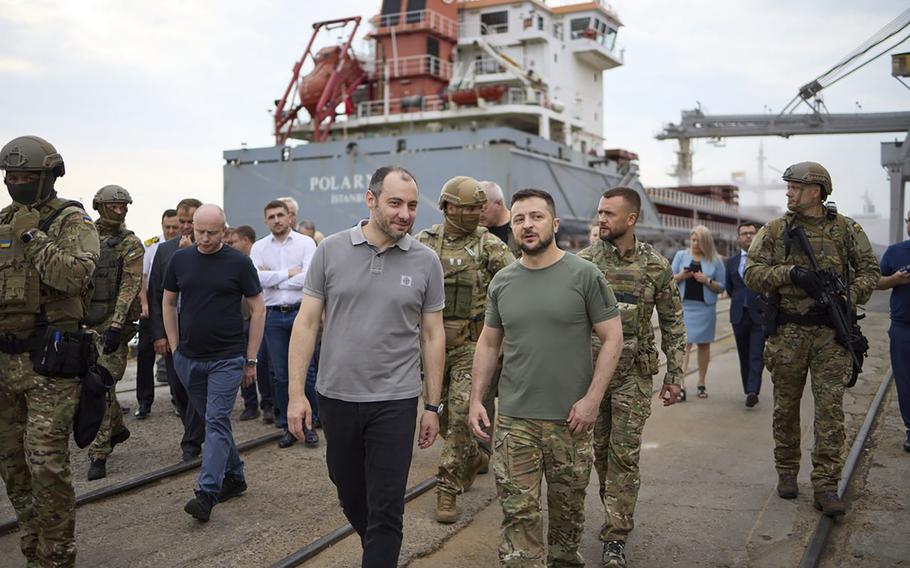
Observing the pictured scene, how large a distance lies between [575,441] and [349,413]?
949 mm


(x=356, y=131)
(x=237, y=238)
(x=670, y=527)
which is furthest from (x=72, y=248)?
(x=356, y=131)

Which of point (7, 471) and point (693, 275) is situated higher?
point (693, 275)

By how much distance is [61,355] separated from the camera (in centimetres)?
355

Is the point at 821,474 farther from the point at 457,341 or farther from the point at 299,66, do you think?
the point at 299,66

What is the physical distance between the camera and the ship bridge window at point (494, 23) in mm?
26266

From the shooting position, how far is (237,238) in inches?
297

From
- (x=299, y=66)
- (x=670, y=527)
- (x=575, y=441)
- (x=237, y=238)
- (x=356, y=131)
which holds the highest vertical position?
(x=299, y=66)

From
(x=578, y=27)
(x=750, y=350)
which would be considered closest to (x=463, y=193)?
(x=750, y=350)

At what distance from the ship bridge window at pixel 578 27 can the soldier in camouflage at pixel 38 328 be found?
84.2 ft

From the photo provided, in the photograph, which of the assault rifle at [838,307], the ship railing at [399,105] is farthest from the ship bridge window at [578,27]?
the assault rifle at [838,307]

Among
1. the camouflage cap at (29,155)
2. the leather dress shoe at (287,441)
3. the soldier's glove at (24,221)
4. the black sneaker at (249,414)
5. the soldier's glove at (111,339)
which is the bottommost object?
the black sneaker at (249,414)

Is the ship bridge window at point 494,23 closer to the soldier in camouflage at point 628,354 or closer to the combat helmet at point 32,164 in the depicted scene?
the soldier in camouflage at point 628,354

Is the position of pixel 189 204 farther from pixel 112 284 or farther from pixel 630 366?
pixel 630 366

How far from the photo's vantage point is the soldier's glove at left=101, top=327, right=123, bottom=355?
5.68 m
